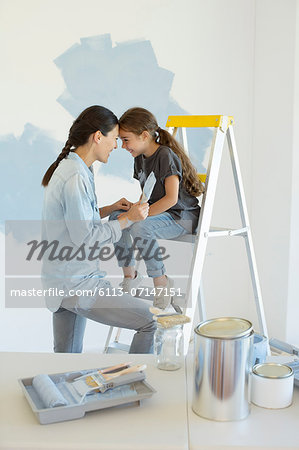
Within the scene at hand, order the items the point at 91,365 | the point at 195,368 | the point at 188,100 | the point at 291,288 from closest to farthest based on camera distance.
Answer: the point at 195,368 < the point at 91,365 < the point at 291,288 < the point at 188,100

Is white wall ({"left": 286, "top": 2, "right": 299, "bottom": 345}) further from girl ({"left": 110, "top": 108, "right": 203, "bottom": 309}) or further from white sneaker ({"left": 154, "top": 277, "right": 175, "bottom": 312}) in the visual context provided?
white sneaker ({"left": 154, "top": 277, "right": 175, "bottom": 312})

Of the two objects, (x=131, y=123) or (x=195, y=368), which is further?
(x=131, y=123)

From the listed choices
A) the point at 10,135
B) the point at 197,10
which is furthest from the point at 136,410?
the point at 197,10

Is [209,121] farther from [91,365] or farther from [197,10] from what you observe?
[197,10]

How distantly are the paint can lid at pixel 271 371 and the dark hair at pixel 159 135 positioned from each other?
125cm

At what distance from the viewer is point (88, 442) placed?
3.40 ft

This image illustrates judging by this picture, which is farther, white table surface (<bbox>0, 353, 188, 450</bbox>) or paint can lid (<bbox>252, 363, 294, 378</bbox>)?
paint can lid (<bbox>252, 363, 294, 378</bbox>)

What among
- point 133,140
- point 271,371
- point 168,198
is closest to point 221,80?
point 133,140

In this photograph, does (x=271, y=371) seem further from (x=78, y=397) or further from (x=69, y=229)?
(x=69, y=229)

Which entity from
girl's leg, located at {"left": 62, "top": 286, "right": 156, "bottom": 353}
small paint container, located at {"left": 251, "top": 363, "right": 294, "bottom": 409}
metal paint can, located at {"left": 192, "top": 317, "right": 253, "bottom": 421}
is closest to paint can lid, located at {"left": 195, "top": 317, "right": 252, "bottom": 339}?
metal paint can, located at {"left": 192, "top": 317, "right": 253, "bottom": 421}

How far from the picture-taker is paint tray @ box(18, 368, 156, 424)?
3.67ft

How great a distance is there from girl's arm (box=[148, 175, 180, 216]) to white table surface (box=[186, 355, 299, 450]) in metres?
1.21

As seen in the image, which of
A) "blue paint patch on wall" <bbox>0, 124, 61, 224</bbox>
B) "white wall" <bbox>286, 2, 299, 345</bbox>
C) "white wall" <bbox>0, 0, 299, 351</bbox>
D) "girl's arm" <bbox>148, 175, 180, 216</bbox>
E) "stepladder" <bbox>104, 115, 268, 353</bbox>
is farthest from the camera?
"blue paint patch on wall" <bbox>0, 124, 61, 224</bbox>

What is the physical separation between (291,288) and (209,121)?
5.17 feet
